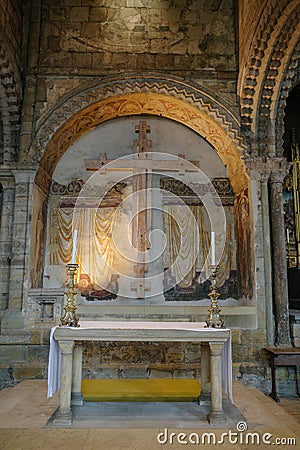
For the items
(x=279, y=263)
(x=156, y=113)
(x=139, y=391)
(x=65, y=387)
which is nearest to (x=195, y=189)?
(x=156, y=113)

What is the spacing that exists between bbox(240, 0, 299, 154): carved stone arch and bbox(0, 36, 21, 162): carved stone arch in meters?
3.88

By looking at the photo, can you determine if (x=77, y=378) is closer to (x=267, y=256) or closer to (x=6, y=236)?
(x=6, y=236)

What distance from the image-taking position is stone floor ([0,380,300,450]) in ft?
11.0

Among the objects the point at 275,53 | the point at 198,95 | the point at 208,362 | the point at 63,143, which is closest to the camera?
the point at 208,362

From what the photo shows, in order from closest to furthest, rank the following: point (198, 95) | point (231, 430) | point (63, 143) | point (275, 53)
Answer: point (231, 430), point (275, 53), point (198, 95), point (63, 143)

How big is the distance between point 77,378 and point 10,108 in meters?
4.80

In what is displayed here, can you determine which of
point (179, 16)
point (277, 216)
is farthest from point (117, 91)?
point (277, 216)

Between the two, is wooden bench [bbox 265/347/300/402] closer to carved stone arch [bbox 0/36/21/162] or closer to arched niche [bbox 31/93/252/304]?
arched niche [bbox 31/93/252/304]

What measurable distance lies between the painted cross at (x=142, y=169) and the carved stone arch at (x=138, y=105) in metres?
0.65

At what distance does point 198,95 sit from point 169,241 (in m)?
2.73

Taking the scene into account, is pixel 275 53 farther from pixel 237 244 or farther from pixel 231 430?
pixel 231 430

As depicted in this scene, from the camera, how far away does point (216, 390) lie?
376cm

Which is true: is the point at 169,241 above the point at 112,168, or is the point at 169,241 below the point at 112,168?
below

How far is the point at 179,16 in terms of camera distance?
24.9 ft
